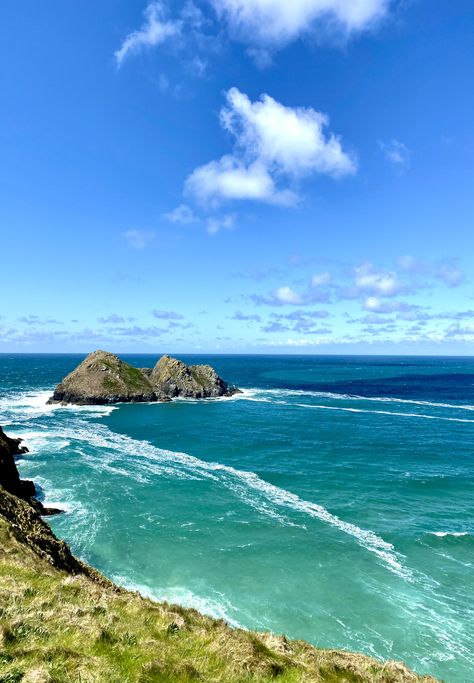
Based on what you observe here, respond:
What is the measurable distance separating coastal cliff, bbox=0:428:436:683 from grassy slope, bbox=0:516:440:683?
3cm

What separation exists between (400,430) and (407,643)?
6694 centimetres

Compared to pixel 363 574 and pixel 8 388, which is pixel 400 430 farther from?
pixel 8 388

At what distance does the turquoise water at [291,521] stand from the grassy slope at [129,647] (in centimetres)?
1160

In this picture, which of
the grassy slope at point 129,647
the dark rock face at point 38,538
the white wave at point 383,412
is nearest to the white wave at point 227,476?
the grassy slope at point 129,647

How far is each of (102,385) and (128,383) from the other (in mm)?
8860

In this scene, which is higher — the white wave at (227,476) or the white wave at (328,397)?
the white wave at (328,397)

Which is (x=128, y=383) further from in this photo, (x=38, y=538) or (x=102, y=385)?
(x=38, y=538)

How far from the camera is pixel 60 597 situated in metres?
17.0

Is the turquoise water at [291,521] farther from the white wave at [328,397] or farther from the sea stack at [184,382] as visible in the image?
the sea stack at [184,382]

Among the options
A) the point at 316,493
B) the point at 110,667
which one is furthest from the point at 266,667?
the point at 316,493

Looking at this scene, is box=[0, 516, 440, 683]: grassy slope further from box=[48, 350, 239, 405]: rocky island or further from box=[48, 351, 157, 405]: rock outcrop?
box=[48, 350, 239, 405]: rocky island

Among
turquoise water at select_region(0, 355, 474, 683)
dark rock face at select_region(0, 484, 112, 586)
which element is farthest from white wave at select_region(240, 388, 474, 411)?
dark rock face at select_region(0, 484, 112, 586)

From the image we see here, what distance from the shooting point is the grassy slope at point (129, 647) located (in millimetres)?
11648

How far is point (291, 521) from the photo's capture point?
1650 inches
